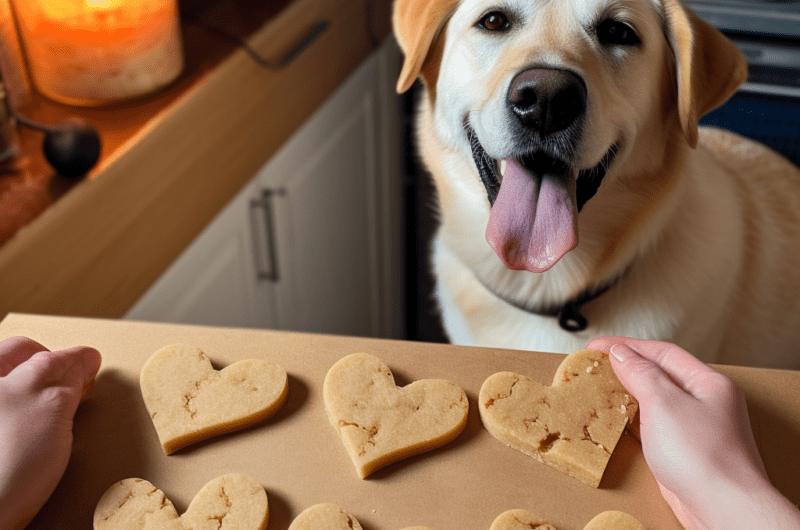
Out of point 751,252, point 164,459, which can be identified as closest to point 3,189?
point 164,459

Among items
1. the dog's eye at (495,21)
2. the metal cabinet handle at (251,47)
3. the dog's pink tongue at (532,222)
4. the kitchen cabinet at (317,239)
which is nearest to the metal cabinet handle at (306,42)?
the metal cabinet handle at (251,47)

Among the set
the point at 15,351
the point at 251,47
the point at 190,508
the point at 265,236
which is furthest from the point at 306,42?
the point at 190,508

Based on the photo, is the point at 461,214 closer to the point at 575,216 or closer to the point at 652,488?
the point at 575,216

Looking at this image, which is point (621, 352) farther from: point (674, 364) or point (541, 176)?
point (541, 176)

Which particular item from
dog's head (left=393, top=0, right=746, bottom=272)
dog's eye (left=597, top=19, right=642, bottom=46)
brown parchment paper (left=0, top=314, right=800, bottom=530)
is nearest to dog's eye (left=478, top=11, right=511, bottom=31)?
dog's head (left=393, top=0, right=746, bottom=272)

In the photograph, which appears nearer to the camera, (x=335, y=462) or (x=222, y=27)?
(x=335, y=462)

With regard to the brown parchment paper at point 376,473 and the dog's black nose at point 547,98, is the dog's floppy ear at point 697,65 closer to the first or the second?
the dog's black nose at point 547,98
